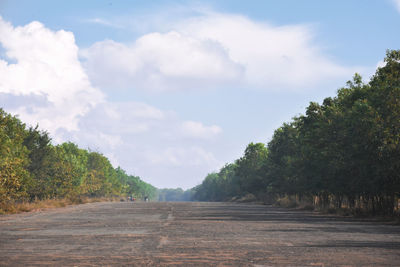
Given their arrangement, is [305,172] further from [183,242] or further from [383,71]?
[183,242]

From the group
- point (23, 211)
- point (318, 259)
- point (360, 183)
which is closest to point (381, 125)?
point (360, 183)

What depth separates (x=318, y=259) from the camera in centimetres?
1226

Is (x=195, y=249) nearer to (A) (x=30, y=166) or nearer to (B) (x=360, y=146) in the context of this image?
(B) (x=360, y=146)

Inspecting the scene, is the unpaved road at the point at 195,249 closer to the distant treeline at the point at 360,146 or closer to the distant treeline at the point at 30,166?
the distant treeline at the point at 360,146

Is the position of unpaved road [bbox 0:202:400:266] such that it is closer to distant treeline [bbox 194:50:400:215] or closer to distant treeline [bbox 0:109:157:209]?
distant treeline [bbox 194:50:400:215]

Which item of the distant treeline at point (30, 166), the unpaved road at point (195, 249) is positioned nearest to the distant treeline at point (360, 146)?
the unpaved road at point (195, 249)

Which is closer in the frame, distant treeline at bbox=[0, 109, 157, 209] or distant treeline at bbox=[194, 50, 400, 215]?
→ distant treeline at bbox=[194, 50, 400, 215]

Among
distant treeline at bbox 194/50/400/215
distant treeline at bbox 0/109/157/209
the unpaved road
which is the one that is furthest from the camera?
distant treeline at bbox 0/109/157/209

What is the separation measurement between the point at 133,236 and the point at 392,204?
21.9m

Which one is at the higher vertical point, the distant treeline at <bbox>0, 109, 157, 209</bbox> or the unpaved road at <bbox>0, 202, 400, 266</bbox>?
the distant treeline at <bbox>0, 109, 157, 209</bbox>

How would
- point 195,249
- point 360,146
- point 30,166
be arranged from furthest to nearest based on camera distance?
point 30,166
point 360,146
point 195,249

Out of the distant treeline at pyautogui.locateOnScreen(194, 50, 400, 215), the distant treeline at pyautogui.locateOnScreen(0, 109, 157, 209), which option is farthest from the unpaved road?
the distant treeline at pyautogui.locateOnScreen(0, 109, 157, 209)

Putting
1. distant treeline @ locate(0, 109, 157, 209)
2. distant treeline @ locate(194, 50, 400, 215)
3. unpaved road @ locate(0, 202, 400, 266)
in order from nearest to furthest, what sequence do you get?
1. unpaved road @ locate(0, 202, 400, 266)
2. distant treeline @ locate(194, 50, 400, 215)
3. distant treeline @ locate(0, 109, 157, 209)

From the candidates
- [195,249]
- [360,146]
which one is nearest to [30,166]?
[360,146]
